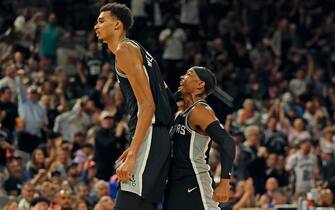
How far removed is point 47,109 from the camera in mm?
17969

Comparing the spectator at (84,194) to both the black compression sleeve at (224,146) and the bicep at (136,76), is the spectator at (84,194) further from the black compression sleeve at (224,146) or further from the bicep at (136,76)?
the bicep at (136,76)

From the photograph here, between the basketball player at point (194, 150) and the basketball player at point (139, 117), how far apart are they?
33 centimetres

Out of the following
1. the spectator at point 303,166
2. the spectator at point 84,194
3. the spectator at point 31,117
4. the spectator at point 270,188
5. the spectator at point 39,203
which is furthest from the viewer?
the spectator at point 303,166

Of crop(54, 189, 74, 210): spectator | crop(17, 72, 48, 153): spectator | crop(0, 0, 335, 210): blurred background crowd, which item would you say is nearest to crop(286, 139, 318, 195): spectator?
crop(0, 0, 335, 210): blurred background crowd

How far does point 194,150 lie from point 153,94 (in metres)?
0.74

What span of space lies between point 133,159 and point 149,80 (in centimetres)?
59

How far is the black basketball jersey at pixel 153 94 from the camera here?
6926mm

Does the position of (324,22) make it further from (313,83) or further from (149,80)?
(149,80)

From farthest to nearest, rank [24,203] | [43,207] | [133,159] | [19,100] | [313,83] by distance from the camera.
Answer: [313,83]
[19,100]
[24,203]
[43,207]
[133,159]

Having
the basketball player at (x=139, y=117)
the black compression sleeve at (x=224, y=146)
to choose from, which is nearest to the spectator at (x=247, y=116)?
the black compression sleeve at (x=224, y=146)

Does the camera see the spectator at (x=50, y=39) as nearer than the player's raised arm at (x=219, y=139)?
No

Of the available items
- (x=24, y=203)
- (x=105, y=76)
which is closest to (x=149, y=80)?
(x=24, y=203)

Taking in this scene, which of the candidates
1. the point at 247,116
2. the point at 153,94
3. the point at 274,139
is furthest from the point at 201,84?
the point at 247,116

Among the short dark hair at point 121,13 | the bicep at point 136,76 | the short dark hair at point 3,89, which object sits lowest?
the short dark hair at point 3,89
